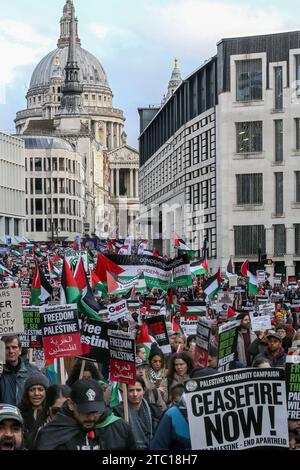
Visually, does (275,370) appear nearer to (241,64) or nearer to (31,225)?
(241,64)

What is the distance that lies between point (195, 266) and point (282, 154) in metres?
27.8

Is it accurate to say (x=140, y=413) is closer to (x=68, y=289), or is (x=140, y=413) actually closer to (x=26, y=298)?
(x=68, y=289)

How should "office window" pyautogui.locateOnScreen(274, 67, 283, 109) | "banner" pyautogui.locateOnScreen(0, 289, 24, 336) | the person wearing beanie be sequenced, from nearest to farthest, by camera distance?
the person wearing beanie < "banner" pyautogui.locateOnScreen(0, 289, 24, 336) < "office window" pyautogui.locateOnScreen(274, 67, 283, 109)

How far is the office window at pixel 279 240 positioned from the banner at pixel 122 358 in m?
51.1

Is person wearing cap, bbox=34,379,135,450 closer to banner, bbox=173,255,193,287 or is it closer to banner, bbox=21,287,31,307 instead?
banner, bbox=173,255,193,287

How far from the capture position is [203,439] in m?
7.55

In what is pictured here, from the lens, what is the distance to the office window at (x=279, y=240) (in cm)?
6191

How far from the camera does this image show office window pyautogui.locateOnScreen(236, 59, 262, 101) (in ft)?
203

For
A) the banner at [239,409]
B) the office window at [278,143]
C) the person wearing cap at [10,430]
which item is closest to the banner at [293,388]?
the banner at [239,409]

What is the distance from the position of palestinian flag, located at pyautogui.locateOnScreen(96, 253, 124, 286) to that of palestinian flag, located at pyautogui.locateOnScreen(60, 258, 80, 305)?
5.52m

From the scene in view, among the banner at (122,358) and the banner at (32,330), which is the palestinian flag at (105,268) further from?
the banner at (122,358)

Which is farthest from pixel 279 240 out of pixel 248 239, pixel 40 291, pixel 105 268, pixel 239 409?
pixel 239 409

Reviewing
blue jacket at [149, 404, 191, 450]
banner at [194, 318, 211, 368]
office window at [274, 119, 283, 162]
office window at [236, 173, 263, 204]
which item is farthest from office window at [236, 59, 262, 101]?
blue jacket at [149, 404, 191, 450]
